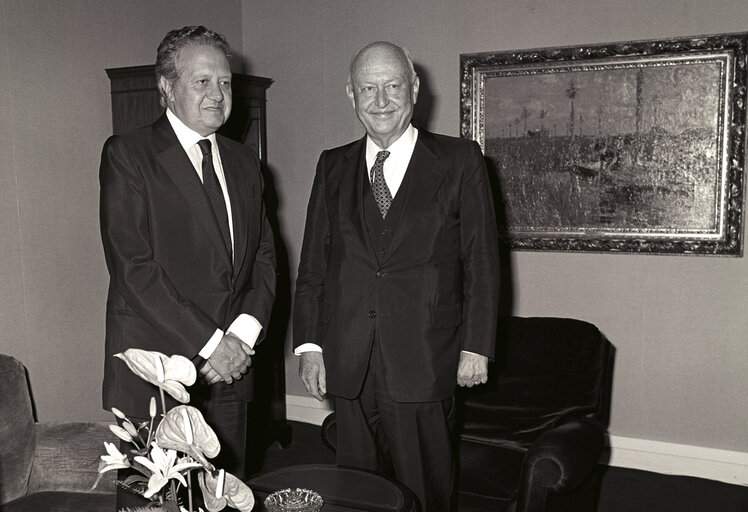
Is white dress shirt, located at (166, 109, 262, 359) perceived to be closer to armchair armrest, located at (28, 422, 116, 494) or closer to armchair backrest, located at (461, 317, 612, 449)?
armchair armrest, located at (28, 422, 116, 494)

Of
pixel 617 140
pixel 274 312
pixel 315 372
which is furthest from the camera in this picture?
pixel 274 312

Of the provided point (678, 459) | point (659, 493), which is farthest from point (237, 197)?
point (678, 459)

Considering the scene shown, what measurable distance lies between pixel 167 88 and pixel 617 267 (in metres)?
2.36

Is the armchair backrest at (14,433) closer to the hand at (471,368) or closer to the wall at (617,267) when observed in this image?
the hand at (471,368)

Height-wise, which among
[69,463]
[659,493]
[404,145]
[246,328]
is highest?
[404,145]

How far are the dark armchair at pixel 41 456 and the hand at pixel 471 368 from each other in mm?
1214

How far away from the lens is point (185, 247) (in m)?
2.16

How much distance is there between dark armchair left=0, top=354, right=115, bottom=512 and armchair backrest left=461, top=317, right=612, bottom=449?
145 cm

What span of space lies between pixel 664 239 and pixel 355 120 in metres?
1.79

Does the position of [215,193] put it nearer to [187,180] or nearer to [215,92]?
[187,180]

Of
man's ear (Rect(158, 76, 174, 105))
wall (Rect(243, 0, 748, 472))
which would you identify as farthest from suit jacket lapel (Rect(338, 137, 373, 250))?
wall (Rect(243, 0, 748, 472))

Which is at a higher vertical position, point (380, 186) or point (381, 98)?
point (381, 98)

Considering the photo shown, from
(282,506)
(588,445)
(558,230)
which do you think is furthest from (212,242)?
(558,230)

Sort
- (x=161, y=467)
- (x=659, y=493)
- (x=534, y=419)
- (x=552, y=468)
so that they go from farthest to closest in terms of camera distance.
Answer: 1. (x=659, y=493)
2. (x=534, y=419)
3. (x=552, y=468)
4. (x=161, y=467)
